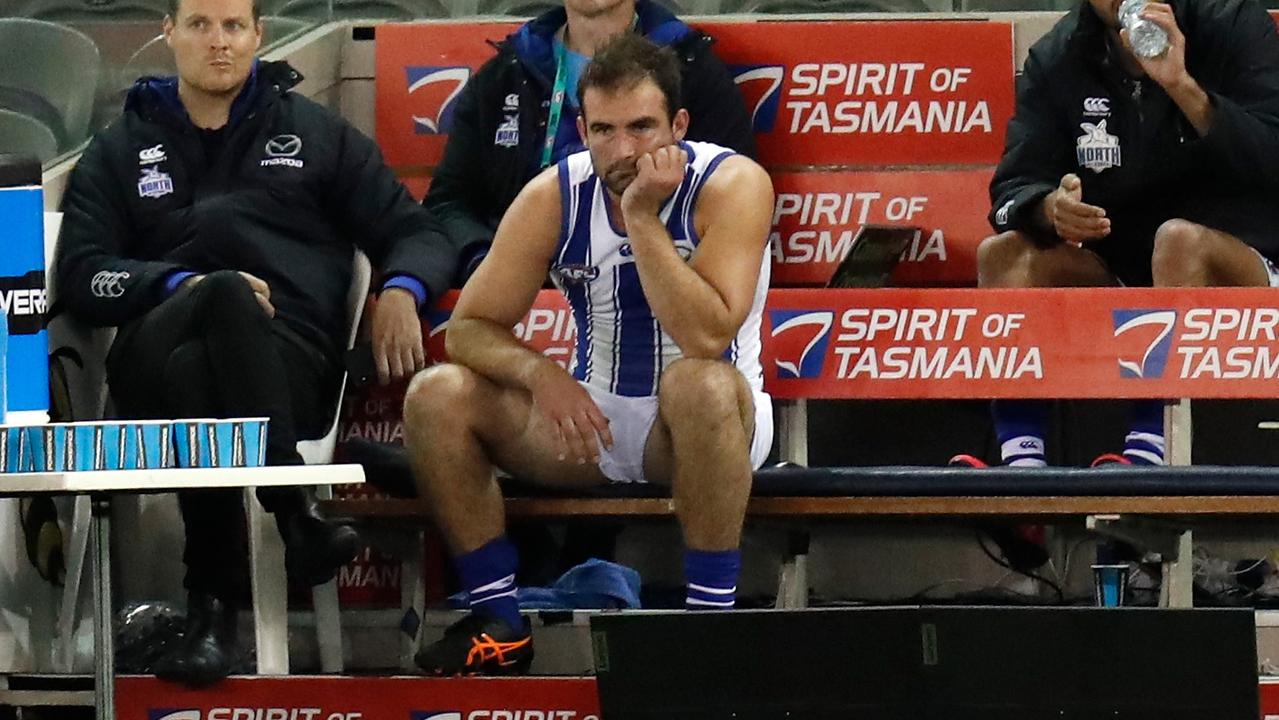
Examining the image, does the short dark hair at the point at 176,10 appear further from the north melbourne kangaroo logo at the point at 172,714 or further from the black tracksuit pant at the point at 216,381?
the north melbourne kangaroo logo at the point at 172,714

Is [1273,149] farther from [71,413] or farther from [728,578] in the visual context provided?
[71,413]

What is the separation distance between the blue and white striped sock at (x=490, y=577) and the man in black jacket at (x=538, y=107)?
108 centimetres

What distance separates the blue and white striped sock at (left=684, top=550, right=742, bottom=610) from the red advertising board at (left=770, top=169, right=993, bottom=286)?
1.40 m

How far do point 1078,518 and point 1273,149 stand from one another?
92cm

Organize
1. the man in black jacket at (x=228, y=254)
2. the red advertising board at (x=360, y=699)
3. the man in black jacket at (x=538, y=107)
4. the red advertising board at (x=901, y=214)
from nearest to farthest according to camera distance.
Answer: the red advertising board at (x=360, y=699), the man in black jacket at (x=228, y=254), the man in black jacket at (x=538, y=107), the red advertising board at (x=901, y=214)

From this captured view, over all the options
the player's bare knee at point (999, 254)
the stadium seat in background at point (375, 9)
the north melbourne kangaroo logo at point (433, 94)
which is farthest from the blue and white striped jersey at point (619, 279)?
the stadium seat in background at point (375, 9)

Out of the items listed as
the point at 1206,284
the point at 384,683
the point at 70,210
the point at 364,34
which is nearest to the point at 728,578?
the point at 384,683

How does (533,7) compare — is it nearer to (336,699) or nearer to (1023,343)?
(1023,343)

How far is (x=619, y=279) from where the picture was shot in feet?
12.6

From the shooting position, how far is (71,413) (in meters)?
4.00

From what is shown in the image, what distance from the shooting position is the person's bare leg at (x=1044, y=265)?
4316 mm

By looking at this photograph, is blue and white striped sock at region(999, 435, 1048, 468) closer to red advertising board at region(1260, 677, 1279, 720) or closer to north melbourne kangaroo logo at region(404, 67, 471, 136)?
red advertising board at region(1260, 677, 1279, 720)

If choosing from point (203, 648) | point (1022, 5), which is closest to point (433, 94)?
point (1022, 5)

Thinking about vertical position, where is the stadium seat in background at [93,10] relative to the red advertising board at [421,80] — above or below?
above
